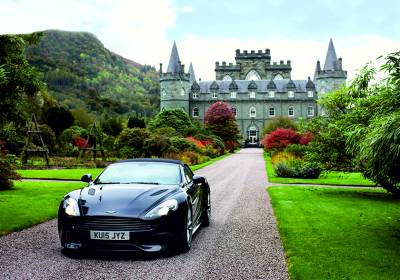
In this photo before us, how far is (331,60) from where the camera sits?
3255 inches

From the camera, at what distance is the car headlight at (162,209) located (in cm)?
670

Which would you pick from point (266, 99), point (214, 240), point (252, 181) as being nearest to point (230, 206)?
point (214, 240)

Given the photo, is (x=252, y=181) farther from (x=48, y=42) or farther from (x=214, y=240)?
(x=48, y=42)

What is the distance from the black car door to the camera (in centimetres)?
820

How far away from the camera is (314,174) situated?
24.0 m

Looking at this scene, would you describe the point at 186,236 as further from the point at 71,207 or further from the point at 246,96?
the point at 246,96

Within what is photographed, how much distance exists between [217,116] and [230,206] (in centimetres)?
5000

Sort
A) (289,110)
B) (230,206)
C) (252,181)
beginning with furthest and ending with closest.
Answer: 1. (289,110)
2. (252,181)
3. (230,206)

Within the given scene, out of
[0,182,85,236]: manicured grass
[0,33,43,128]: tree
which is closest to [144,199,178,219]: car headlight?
[0,182,85,236]: manicured grass

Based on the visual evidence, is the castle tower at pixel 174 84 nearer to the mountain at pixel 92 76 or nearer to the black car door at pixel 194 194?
the mountain at pixel 92 76

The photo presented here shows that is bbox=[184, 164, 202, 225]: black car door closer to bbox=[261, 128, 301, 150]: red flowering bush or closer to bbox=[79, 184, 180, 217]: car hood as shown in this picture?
bbox=[79, 184, 180, 217]: car hood

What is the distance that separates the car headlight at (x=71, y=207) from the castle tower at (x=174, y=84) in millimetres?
79906

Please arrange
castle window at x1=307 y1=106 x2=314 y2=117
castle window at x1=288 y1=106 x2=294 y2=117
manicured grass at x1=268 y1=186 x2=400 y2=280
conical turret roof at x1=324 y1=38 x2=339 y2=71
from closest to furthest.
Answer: manicured grass at x1=268 y1=186 x2=400 y2=280 < conical turret roof at x1=324 y1=38 x2=339 y2=71 < castle window at x1=307 y1=106 x2=314 y2=117 < castle window at x1=288 y1=106 x2=294 y2=117

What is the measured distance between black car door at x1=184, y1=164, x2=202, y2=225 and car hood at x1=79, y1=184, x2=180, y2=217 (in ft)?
1.87
